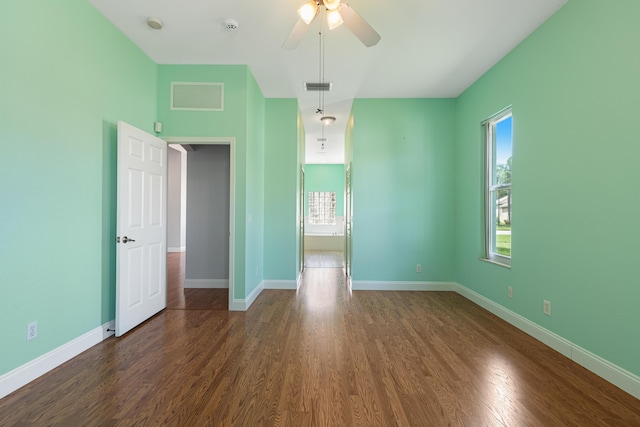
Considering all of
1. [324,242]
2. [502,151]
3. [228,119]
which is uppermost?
[228,119]

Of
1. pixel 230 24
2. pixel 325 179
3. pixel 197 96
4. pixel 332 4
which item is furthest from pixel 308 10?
pixel 325 179

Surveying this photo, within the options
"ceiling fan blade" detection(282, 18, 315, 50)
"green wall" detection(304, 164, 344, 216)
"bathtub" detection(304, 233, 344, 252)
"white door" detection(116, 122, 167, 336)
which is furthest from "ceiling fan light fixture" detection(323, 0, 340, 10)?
"green wall" detection(304, 164, 344, 216)

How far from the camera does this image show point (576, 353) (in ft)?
7.54

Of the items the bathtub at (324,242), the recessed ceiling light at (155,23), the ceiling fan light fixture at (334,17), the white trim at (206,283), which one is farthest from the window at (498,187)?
the bathtub at (324,242)

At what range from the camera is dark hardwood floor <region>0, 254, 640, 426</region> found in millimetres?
1646

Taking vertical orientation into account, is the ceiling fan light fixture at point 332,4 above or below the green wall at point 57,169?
above

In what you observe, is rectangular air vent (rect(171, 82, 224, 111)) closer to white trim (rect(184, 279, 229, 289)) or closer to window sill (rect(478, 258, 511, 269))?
white trim (rect(184, 279, 229, 289))

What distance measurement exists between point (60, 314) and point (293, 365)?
1839 millimetres

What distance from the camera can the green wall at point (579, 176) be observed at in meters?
1.96

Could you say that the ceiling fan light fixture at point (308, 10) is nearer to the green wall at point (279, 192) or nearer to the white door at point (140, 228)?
the white door at point (140, 228)

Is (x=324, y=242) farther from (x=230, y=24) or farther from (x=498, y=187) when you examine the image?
(x=230, y=24)

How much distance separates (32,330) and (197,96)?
2753 mm

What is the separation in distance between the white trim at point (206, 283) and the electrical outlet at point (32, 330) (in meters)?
2.72

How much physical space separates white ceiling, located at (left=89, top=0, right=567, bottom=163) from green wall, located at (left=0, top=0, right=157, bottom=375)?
546 mm
